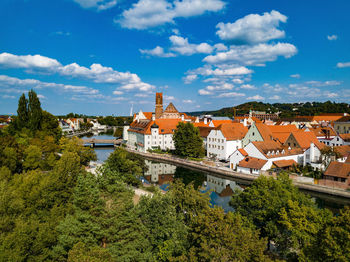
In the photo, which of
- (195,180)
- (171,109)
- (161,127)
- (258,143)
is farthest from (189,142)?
(171,109)

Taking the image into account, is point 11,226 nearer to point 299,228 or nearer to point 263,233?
point 263,233

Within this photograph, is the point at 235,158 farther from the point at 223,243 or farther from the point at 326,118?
the point at 326,118

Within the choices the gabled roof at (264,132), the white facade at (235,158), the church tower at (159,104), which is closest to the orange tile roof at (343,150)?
the gabled roof at (264,132)

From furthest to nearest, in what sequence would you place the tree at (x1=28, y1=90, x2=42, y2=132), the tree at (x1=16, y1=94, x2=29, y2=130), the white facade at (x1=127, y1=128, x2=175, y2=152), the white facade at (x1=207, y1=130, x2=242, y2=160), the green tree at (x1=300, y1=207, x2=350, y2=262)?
the white facade at (x1=127, y1=128, x2=175, y2=152) < the white facade at (x1=207, y1=130, x2=242, y2=160) < the tree at (x1=28, y1=90, x2=42, y2=132) < the tree at (x1=16, y1=94, x2=29, y2=130) < the green tree at (x1=300, y1=207, x2=350, y2=262)

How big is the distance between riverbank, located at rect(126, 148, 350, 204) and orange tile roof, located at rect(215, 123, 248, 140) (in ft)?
30.4

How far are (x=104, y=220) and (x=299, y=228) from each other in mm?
12163

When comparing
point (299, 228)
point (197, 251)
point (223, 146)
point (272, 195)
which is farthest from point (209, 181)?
point (197, 251)

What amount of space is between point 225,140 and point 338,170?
2327 cm

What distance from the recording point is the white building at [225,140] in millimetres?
53906

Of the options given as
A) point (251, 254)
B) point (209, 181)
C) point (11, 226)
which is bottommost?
point (209, 181)

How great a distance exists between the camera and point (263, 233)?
17.2m

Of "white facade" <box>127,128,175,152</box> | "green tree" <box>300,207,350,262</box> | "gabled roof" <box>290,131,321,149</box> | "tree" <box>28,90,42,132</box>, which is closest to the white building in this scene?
"gabled roof" <box>290,131,321,149</box>

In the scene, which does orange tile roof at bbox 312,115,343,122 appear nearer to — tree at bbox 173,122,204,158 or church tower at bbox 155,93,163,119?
church tower at bbox 155,93,163,119

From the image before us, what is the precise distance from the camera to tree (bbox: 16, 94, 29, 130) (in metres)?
45.4
